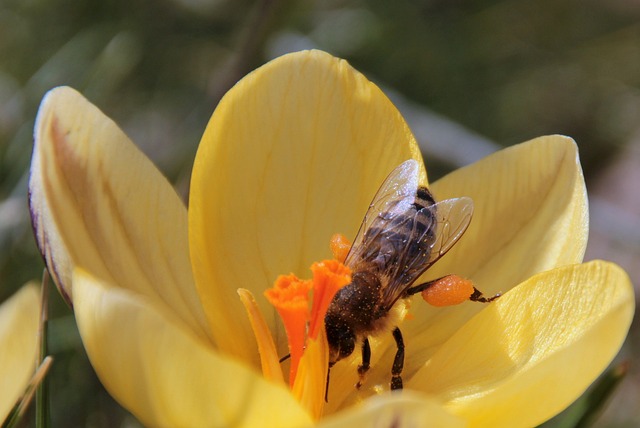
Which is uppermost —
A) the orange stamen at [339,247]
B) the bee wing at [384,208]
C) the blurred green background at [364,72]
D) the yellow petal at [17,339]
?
the yellow petal at [17,339]

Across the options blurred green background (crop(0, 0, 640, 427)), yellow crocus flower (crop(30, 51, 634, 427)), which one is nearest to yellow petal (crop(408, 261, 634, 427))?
yellow crocus flower (crop(30, 51, 634, 427))

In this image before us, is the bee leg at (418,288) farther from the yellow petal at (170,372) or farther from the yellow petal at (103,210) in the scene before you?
the yellow petal at (170,372)

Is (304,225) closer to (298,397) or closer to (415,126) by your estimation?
(298,397)

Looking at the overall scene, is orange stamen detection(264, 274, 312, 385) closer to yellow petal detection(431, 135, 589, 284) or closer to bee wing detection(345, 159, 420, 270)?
bee wing detection(345, 159, 420, 270)

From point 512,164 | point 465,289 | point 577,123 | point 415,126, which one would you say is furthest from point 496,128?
point 465,289

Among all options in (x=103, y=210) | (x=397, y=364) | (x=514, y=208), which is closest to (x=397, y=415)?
(x=397, y=364)

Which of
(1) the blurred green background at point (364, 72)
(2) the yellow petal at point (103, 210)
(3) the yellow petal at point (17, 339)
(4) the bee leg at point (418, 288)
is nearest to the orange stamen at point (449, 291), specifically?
(4) the bee leg at point (418, 288)
